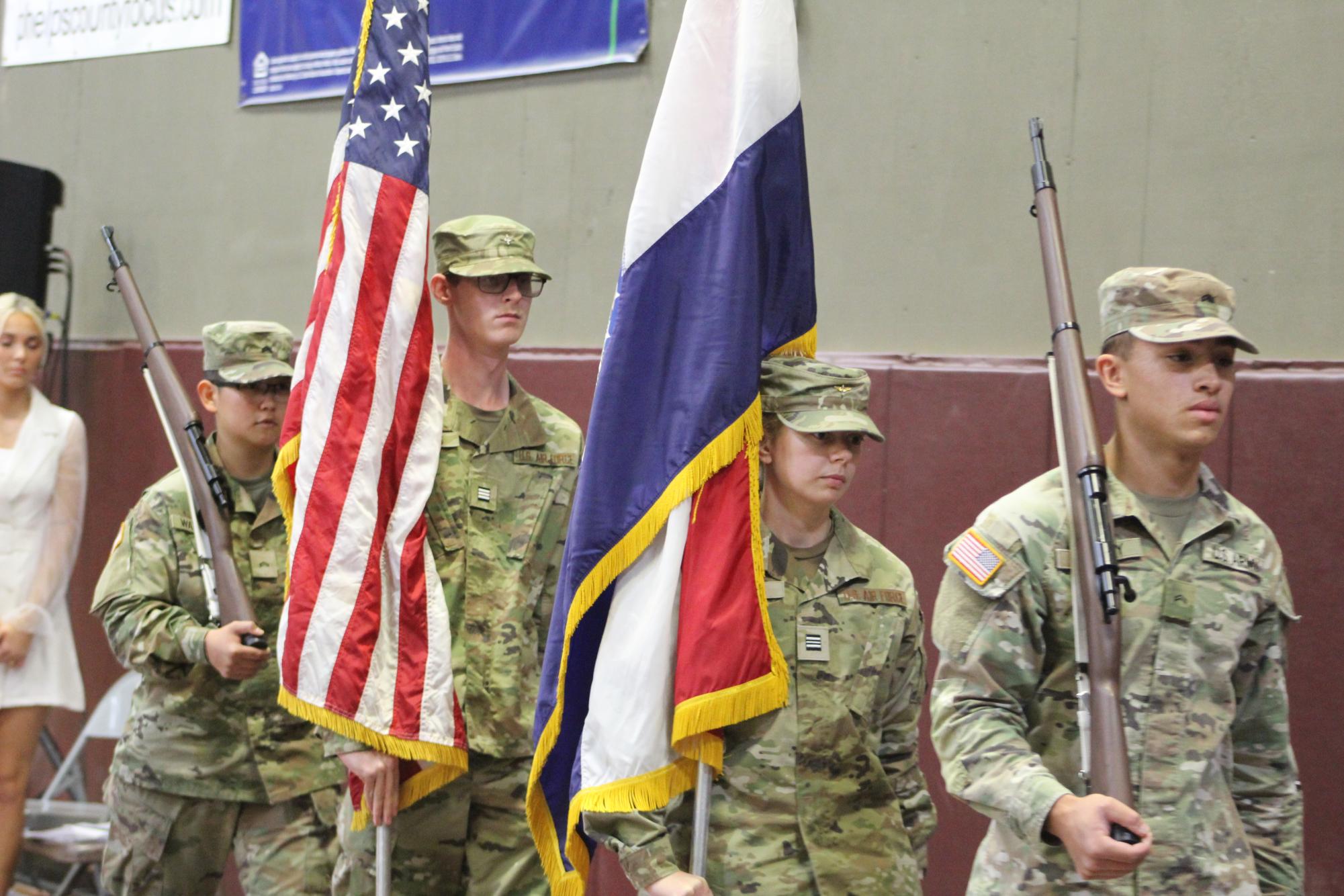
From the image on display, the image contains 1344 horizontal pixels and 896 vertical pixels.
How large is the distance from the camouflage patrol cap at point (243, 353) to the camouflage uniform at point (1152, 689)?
223cm

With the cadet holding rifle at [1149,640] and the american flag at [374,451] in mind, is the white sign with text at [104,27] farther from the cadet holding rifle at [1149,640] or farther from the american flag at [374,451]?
the cadet holding rifle at [1149,640]

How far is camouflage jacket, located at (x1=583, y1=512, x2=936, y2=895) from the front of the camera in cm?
282

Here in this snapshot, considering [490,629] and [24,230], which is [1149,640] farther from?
[24,230]

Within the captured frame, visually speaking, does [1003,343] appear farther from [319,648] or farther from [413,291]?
[319,648]

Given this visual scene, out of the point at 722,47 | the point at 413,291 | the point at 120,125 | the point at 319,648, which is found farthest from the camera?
the point at 120,125

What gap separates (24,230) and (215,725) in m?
3.59

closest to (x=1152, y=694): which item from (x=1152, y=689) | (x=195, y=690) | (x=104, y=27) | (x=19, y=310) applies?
(x=1152, y=689)

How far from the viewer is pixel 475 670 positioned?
374 centimetres

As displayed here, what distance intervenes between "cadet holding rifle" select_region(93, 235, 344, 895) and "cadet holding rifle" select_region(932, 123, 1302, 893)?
211cm

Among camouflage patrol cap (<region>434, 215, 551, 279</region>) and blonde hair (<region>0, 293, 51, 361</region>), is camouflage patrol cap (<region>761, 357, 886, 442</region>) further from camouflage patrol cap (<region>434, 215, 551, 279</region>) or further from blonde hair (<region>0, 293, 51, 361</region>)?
blonde hair (<region>0, 293, 51, 361</region>)

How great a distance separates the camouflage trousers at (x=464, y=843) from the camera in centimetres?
371

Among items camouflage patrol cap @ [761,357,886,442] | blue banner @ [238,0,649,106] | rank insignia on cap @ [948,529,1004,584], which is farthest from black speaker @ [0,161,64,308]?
rank insignia on cap @ [948,529,1004,584]

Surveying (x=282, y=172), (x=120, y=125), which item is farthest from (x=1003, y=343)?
(x=120, y=125)

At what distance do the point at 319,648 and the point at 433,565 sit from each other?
35cm
